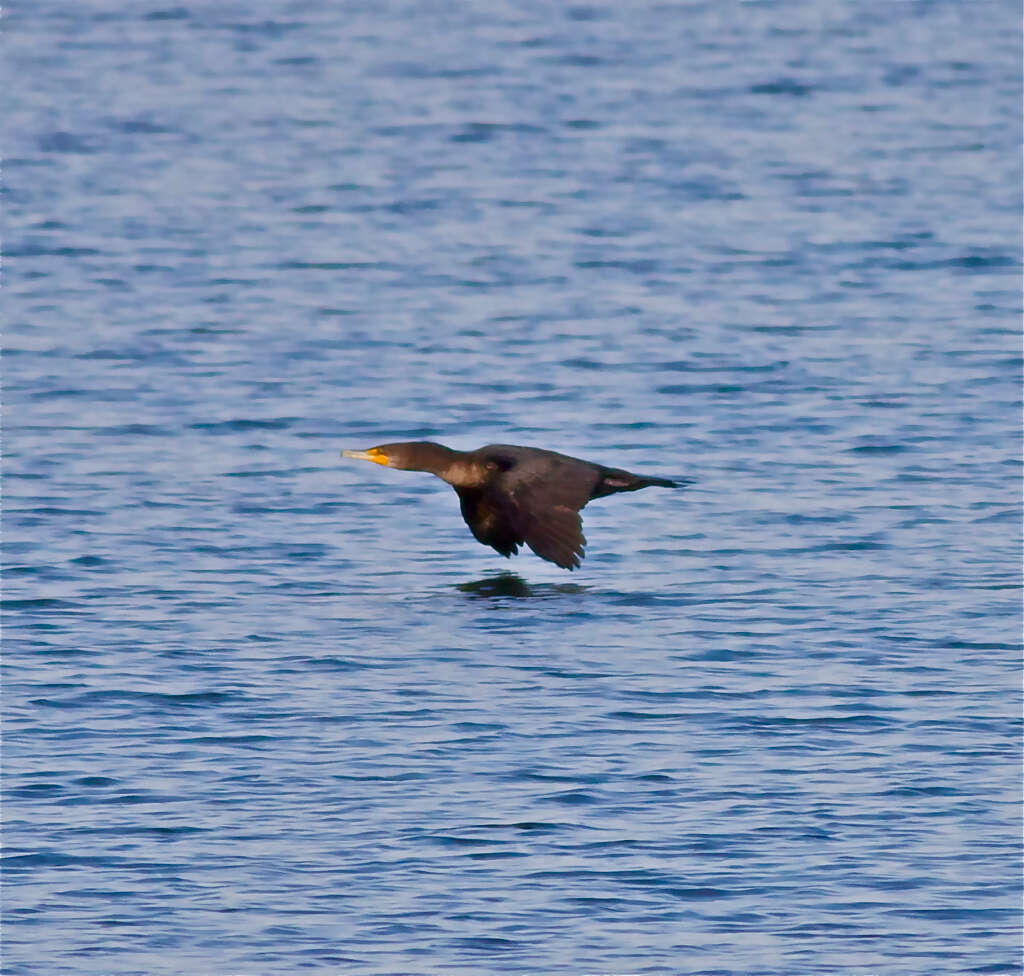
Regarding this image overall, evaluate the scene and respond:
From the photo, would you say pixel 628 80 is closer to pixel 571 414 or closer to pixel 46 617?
pixel 571 414

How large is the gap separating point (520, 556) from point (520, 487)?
1.15 meters

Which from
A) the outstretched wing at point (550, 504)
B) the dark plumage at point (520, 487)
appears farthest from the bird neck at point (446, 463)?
the outstretched wing at point (550, 504)

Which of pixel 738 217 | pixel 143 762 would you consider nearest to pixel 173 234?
pixel 738 217

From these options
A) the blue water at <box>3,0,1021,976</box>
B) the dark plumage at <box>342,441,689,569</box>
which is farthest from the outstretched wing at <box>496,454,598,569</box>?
the blue water at <box>3,0,1021,976</box>

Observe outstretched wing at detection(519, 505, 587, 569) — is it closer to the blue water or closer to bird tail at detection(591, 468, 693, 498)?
the blue water

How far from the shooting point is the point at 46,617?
428 inches

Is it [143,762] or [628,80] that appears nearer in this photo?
[143,762]

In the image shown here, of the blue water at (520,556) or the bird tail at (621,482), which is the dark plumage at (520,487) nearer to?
the bird tail at (621,482)

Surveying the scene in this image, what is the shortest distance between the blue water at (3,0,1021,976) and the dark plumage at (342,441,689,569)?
A: 361mm

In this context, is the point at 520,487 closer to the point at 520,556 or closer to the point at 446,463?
the point at 446,463

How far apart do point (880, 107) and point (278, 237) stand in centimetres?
870

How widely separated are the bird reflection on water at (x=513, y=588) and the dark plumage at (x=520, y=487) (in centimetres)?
23

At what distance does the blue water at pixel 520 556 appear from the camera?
780cm

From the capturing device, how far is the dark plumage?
11078mm
